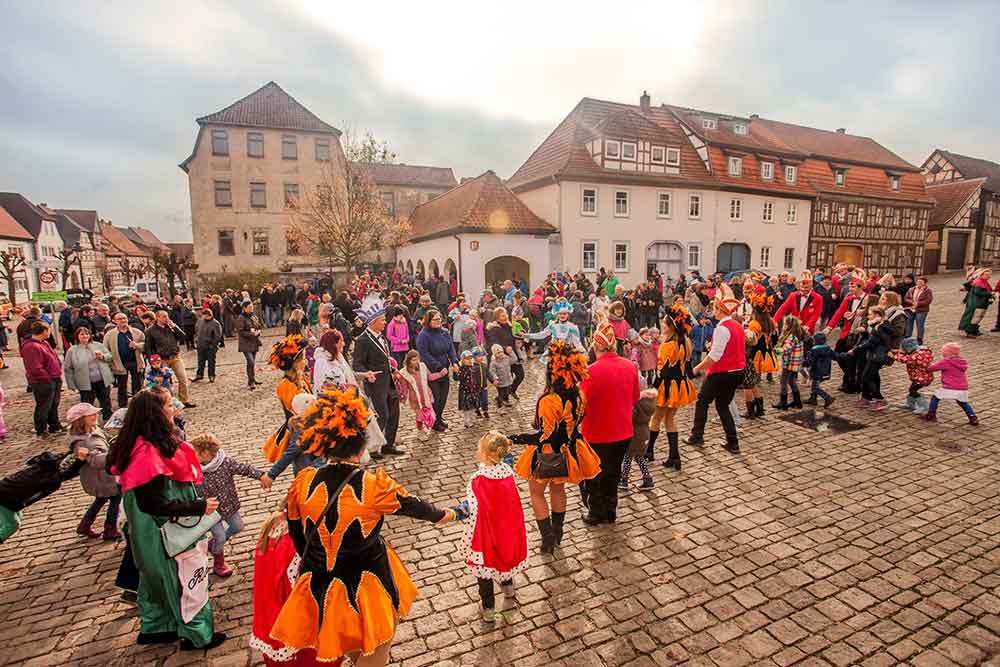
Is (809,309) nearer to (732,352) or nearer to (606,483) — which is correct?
(732,352)

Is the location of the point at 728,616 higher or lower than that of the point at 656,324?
lower

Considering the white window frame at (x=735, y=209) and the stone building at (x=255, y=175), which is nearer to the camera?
the white window frame at (x=735, y=209)

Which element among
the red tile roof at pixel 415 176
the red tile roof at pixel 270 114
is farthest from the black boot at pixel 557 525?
the red tile roof at pixel 415 176

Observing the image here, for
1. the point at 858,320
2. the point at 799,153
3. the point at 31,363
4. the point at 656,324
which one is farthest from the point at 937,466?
the point at 799,153

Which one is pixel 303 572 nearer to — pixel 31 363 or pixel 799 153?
pixel 31 363

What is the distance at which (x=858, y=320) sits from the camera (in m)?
9.22

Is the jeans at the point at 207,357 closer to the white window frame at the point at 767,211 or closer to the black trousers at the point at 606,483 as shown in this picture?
the black trousers at the point at 606,483

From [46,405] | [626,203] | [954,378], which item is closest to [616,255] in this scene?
[626,203]

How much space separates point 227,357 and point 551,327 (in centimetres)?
1085

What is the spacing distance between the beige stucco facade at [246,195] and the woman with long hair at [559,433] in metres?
32.7

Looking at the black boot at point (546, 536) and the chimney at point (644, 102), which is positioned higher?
the chimney at point (644, 102)

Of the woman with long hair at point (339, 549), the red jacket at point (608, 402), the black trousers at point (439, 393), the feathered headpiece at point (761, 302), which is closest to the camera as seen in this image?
the woman with long hair at point (339, 549)

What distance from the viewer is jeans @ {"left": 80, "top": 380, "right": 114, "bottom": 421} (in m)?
8.88

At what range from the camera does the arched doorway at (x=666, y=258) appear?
29078 mm
